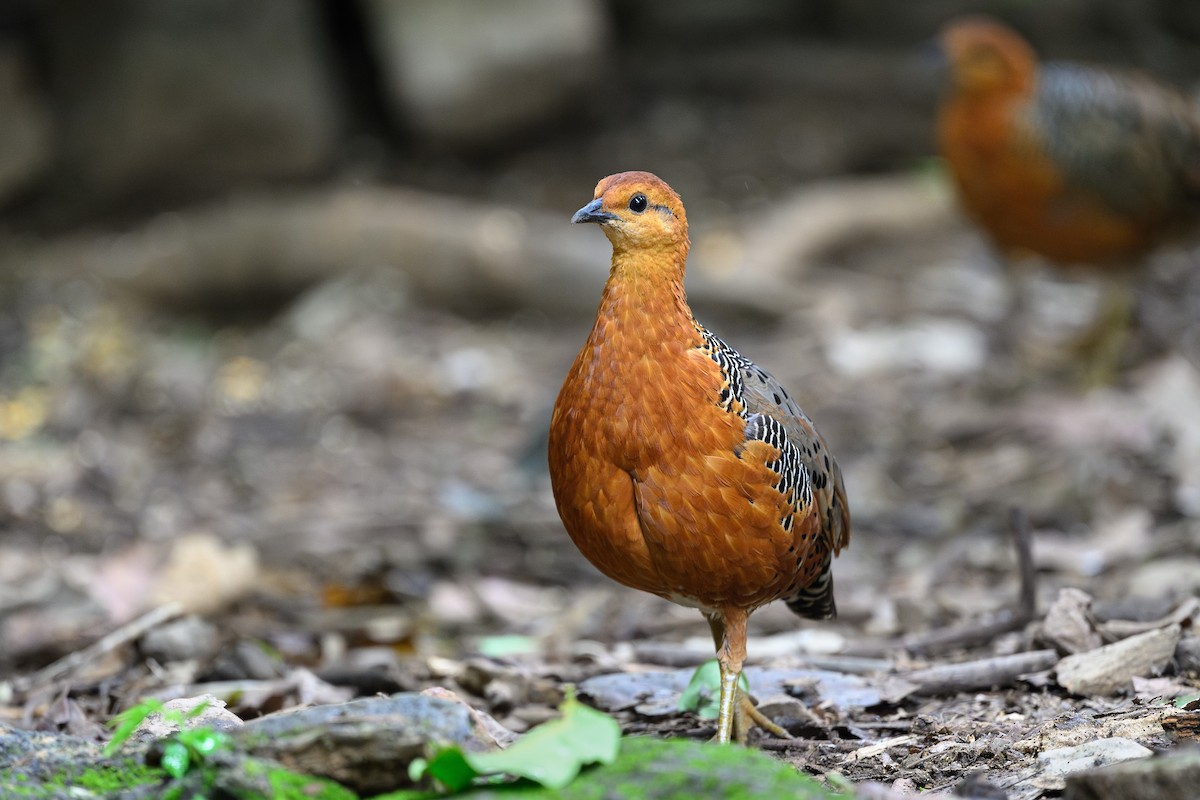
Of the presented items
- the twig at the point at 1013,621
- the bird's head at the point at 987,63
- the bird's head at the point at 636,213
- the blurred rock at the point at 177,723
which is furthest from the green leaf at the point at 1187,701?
the bird's head at the point at 987,63

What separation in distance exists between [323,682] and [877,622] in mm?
1938

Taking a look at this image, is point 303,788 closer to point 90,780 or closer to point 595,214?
point 90,780

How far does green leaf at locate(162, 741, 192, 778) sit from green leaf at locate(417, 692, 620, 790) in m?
0.42

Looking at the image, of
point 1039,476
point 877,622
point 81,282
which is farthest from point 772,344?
point 81,282

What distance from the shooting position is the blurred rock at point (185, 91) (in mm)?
9906

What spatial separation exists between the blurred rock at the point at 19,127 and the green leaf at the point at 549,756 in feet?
28.9

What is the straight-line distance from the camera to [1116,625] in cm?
398

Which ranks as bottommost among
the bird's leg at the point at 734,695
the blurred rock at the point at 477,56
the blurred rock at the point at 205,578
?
the bird's leg at the point at 734,695

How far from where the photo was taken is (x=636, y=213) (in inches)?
130

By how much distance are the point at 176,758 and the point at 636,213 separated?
162 centimetres

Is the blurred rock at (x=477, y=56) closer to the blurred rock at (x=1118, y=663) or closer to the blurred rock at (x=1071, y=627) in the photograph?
the blurred rock at (x=1071, y=627)

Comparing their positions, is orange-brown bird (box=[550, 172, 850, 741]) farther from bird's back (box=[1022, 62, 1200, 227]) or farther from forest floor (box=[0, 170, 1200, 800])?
bird's back (box=[1022, 62, 1200, 227])

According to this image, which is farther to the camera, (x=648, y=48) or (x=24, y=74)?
(x=648, y=48)

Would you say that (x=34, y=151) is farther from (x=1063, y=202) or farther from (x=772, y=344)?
(x=1063, y=202)
